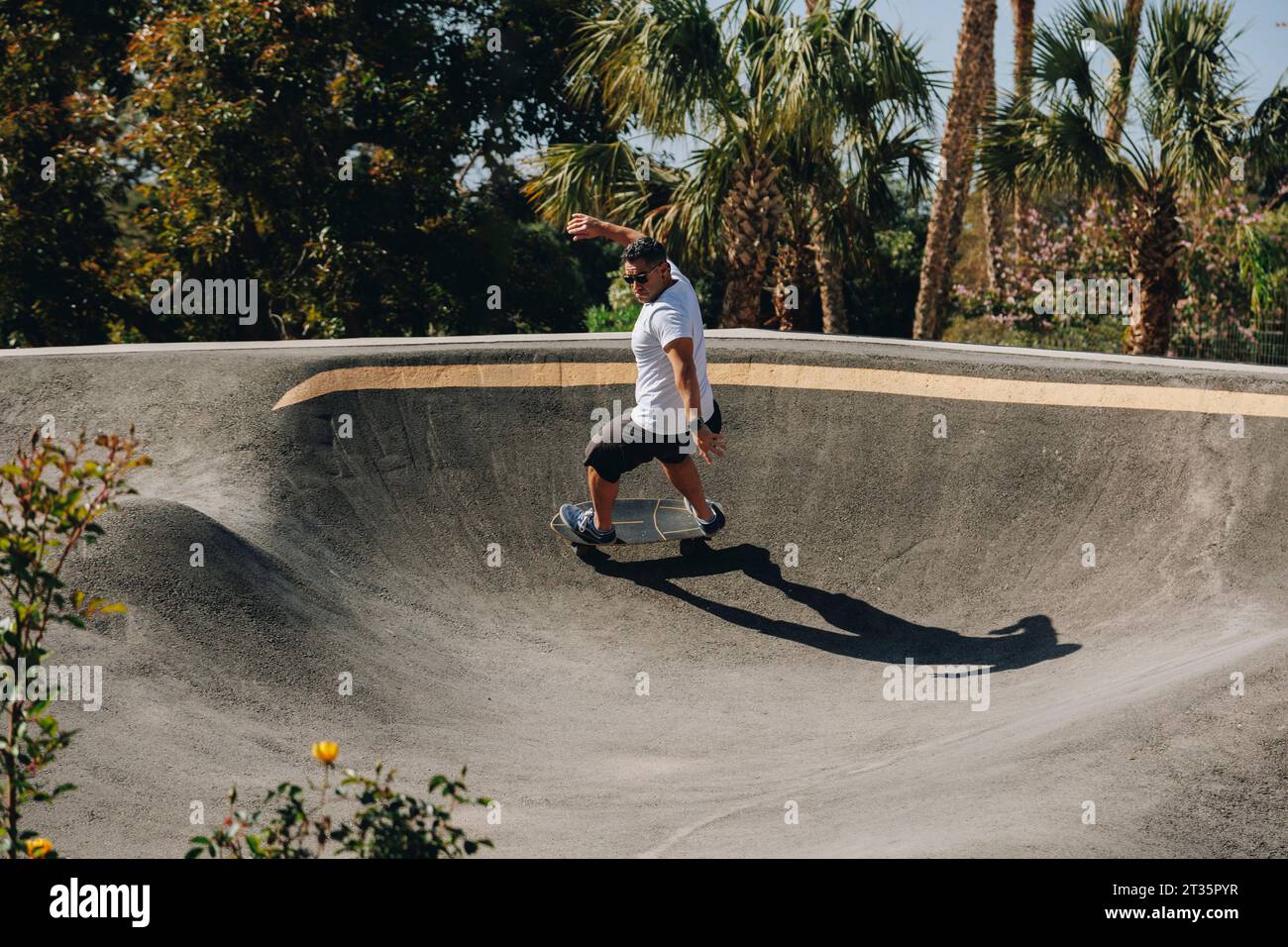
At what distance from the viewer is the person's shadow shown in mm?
7590

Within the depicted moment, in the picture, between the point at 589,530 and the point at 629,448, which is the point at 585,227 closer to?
the point at 629,448

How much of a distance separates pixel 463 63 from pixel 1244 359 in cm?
1435

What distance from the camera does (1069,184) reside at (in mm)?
15141

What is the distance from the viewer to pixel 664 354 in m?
7.84

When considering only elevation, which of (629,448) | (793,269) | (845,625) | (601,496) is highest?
(793,269)

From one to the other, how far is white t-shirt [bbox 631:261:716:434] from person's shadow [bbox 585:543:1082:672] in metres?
1.30

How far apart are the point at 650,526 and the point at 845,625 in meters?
1.66

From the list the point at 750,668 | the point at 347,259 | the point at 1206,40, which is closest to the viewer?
the point at 750,668

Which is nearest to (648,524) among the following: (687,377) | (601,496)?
(601,496)

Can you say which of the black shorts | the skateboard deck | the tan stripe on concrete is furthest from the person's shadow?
the tan stripe on concrete

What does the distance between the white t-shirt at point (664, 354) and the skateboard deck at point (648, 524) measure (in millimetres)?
1052

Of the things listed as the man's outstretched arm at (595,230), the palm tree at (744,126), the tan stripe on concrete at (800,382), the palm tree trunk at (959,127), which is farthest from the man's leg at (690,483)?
the palm tree trunk at (959,127)
